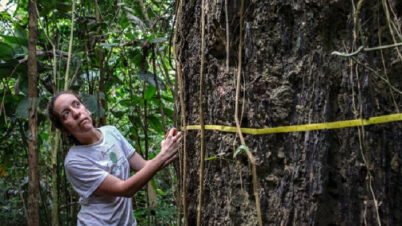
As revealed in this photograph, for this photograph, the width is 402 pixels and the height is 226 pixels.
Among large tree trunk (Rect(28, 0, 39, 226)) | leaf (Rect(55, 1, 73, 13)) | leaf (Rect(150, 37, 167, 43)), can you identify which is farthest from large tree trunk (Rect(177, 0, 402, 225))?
leaf (Rect(55, 1, 73, 13))

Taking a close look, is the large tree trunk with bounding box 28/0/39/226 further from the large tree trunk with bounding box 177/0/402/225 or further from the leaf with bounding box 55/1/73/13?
the large tree trunk with bounding box 177/0/402/225

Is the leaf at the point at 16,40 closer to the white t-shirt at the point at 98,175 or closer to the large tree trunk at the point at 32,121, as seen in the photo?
the large tree trunk at the point at 32,121

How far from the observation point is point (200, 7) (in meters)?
1.35

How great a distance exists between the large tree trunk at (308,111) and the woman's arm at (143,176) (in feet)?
1.36

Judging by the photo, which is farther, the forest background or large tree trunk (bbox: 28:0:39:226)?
large tree trunk (bbox: 28:0:39:226)

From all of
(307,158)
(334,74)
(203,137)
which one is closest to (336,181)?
(307,158)

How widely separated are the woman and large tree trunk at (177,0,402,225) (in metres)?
1.03

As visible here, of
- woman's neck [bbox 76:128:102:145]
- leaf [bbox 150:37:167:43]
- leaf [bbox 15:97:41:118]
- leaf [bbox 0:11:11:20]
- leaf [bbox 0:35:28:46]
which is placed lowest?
woman's neck [bbox 76:128:102:145]

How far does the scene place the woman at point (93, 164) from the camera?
2.14 meters

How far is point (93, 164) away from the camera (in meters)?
2.21

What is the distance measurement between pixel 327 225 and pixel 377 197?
0.45 feet

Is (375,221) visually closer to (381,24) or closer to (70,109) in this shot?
(381,24)

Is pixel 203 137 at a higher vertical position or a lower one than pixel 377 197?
higher

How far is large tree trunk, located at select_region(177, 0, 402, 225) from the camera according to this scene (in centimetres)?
97
